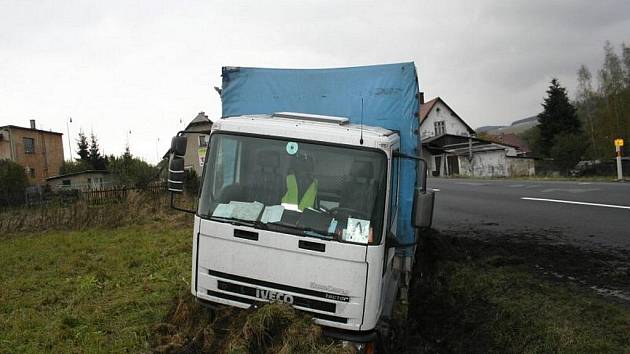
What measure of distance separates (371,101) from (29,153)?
5365cm

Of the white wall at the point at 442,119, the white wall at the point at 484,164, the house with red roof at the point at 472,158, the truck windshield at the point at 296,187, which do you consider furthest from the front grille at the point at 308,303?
the white wall at the point at 442,119

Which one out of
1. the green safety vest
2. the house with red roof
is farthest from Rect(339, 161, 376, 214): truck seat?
the house with red roof

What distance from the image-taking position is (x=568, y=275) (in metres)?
6.55

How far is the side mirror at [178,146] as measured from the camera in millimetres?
4445

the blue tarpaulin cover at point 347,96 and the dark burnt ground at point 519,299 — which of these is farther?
the blue tarpaulin cover at point 347,96

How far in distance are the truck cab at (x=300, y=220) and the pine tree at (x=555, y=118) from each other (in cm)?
4852

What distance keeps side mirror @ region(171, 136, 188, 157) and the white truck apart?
0.03m

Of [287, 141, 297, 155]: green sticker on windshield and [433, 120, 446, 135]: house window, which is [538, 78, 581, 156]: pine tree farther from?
[287, 141, 297, 155]: green sticker on windshield

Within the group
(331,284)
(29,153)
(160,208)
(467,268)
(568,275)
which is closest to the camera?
(331,284)

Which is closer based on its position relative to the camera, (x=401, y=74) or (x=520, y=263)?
(x=401, y=74)

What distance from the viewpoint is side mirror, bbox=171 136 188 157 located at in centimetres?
445

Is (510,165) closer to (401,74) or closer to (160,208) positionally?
(160,208)

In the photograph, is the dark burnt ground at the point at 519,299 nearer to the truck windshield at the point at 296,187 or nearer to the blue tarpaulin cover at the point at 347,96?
the blue tarpaulin cover at the point at 347,96

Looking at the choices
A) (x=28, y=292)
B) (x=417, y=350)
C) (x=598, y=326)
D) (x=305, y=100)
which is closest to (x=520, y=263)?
(x=598, y=326)
